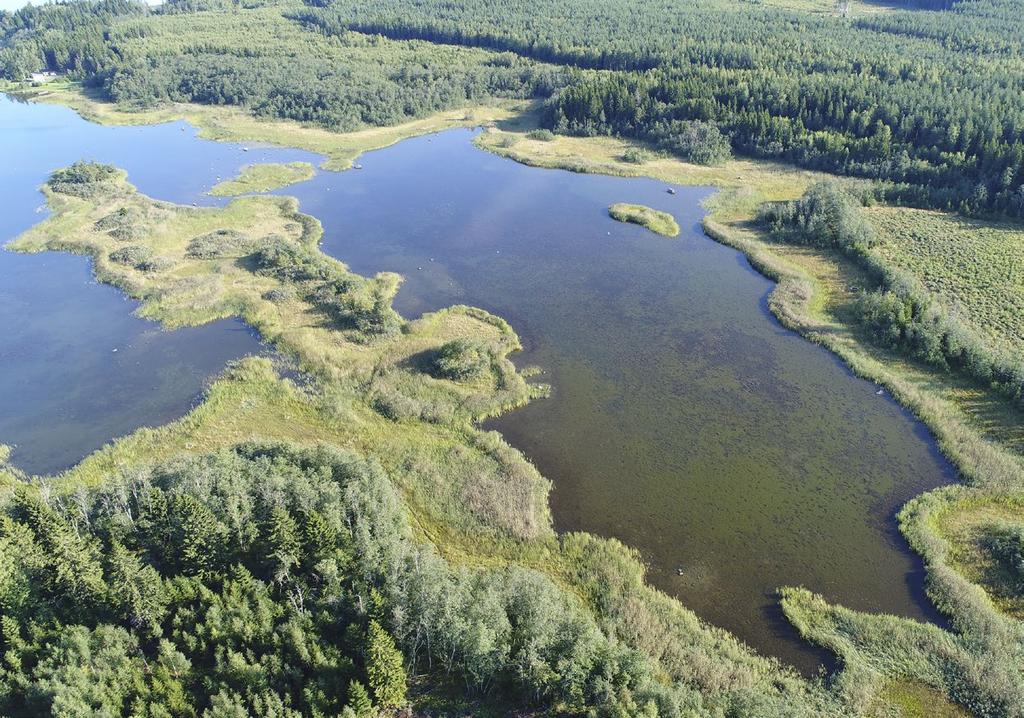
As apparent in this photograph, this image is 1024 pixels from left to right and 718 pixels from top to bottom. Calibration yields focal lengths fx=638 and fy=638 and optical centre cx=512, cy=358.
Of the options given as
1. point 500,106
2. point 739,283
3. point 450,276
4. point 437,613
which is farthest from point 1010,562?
point 500,106

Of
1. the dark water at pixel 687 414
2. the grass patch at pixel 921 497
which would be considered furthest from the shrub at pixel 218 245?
the grass patch at pixel 921 497

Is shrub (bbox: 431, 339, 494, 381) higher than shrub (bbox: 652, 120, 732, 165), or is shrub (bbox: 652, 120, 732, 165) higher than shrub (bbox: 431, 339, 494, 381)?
shrub (bbox: 652, 120, 732, 165)

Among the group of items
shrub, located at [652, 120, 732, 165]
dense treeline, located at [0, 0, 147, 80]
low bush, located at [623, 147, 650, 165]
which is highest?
dense treeline, located at [0, 0, 147, 80]

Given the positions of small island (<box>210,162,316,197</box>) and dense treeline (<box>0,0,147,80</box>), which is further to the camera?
dense treeline (<box>0,0,147,80</box>)

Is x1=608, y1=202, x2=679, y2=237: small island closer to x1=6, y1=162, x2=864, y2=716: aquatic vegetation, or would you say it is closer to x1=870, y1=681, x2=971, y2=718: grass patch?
x1=6, y1=162, x2=864, y2=716: aquatic vegetation

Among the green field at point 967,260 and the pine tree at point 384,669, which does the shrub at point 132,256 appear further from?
the green field at point 967,260

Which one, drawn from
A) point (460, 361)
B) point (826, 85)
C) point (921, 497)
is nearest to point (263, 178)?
point (460, 361)

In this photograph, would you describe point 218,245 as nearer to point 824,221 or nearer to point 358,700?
point 358,700

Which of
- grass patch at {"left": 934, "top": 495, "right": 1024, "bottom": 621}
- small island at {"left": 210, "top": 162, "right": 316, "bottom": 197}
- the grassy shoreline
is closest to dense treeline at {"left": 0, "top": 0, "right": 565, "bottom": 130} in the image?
small island at {"left": 210, "top": 162, "right": 316, "bottom": 197}
